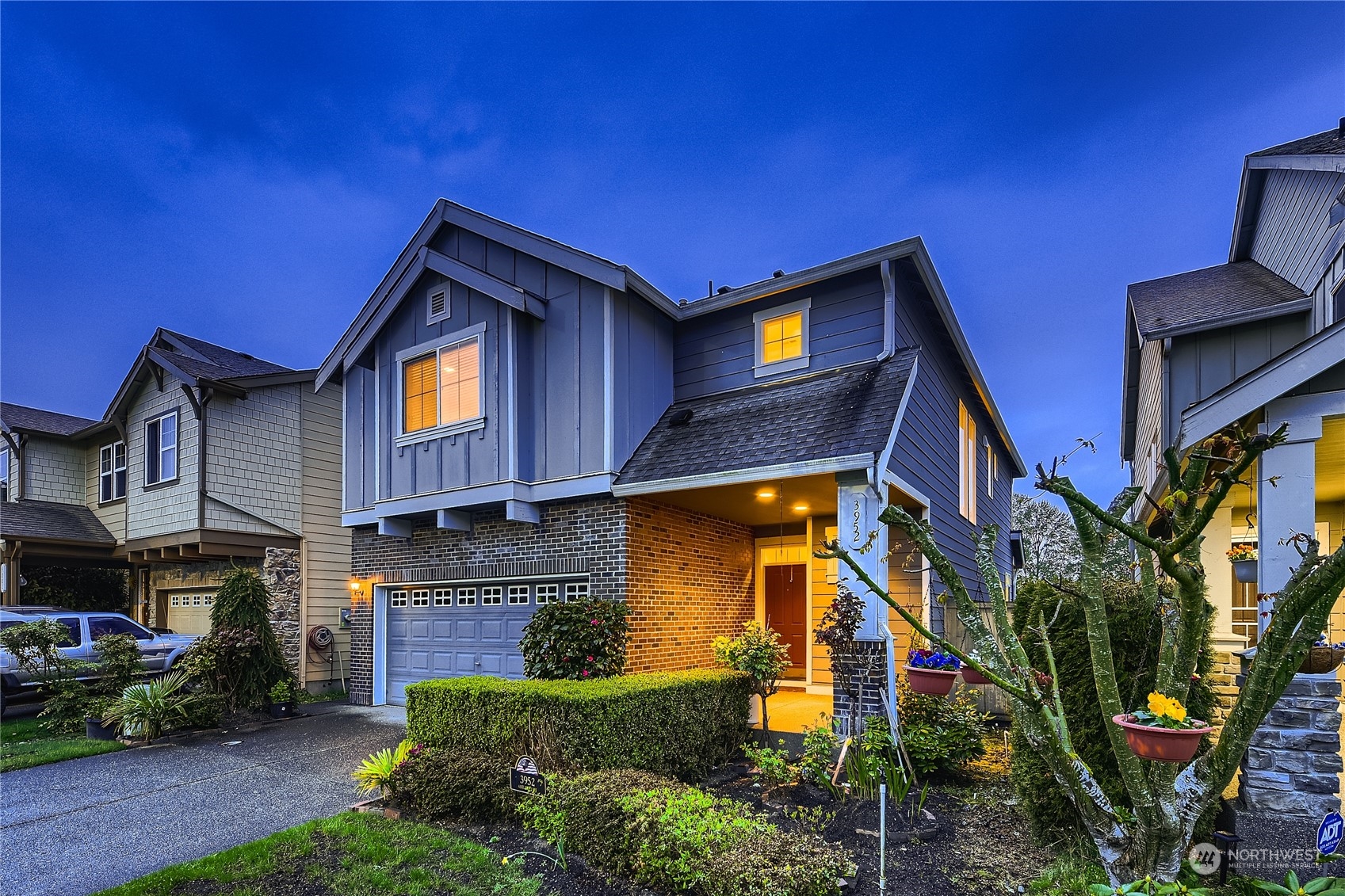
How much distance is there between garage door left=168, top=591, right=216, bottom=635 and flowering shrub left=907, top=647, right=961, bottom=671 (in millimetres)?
14383

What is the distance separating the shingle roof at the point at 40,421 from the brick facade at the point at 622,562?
1051 centimetres

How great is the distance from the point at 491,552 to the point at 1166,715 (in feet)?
27.8

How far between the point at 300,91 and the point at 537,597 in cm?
8796

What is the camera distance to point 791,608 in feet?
39.3

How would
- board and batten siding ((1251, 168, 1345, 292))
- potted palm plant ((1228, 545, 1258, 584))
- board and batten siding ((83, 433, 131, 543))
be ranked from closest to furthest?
potted palm plant ((1228, 545, 1258, 584)) → board and batten siding ((1251, 168, 1345, 292)) → board and batten siding ((83, 433, 131, 543))

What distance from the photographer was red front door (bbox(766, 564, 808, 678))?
11.9 m

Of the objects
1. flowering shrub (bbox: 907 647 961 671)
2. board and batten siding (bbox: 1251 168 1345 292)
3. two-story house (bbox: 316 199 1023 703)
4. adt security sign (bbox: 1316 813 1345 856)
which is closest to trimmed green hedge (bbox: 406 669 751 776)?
two-story house (bbox: 316 199 1023 703)

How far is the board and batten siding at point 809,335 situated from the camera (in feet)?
29.6

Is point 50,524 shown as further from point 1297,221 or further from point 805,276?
point 1297,221

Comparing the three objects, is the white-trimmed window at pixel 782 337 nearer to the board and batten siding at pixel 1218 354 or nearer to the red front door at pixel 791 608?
the red front door at pixel 791 608

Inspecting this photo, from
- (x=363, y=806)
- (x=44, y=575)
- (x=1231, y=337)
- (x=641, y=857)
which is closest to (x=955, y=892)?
(x=641, y=857)

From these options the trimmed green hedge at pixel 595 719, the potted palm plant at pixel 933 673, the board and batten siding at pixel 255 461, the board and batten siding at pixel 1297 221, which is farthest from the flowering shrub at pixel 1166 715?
the board and batten siding at pixel 255 461

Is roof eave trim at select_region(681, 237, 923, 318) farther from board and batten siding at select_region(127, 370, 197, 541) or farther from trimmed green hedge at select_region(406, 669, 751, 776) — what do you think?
board and batten siding at select_region(127, 370, 197, 541)

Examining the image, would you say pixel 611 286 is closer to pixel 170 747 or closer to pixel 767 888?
pixel 767 888
